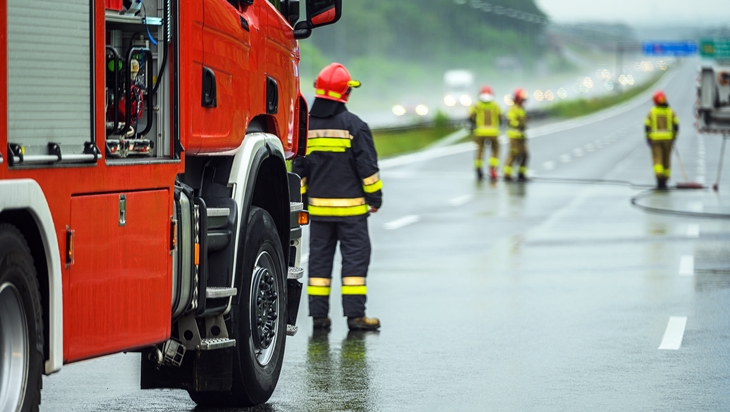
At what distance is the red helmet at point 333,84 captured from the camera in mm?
10148

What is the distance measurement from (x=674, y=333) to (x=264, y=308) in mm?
3781

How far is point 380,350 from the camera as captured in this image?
9.23 meters

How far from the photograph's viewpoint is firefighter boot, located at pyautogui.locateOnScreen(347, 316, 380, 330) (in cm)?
1012

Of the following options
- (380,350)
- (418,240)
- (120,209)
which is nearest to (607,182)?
(418,240)

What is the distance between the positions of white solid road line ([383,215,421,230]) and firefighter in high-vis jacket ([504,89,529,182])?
840 cm

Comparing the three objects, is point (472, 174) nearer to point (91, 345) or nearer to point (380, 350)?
point (380, 350)

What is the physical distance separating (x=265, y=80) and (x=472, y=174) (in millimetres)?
24356

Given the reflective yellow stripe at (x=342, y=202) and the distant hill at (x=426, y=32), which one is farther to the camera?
the distant hill at (x=426, y=32)

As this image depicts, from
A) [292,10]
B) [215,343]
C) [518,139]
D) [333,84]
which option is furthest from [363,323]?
[518,139]

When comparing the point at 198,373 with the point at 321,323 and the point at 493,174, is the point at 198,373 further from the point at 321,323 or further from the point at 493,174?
the point at 493,174

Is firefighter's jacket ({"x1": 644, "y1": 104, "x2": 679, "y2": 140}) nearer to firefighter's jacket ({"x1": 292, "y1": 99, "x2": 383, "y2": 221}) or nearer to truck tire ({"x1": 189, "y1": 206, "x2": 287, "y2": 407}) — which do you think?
firefighter's jacket ({"x1": 292, "y1": 99, "x2": 383, "y2": 221})

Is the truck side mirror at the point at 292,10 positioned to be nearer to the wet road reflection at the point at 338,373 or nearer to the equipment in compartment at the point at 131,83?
the wet road reflection at the point at 338,373

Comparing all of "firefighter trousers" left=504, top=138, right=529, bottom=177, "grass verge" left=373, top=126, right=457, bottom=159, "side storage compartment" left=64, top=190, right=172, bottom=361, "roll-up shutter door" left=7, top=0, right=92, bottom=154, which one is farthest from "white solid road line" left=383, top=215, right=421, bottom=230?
"grass verge" left=373, top=126, right=457, bottom=159

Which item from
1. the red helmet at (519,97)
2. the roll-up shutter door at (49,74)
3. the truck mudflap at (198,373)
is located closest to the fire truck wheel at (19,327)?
the roll-up shutter door at (49,74)
